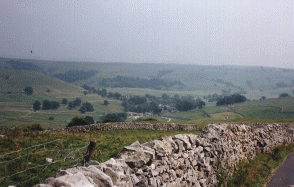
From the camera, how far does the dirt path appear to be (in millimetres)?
10066

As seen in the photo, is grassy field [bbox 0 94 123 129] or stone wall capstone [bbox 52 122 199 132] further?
grassy field [bbox 0 94 123 129]

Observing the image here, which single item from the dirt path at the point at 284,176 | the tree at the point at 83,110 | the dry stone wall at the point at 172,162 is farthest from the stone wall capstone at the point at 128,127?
the tree at the point at 83,110

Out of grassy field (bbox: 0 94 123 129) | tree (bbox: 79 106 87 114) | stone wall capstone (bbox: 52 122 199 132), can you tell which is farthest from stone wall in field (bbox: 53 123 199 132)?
tree (bbox: 79 106 87 114)

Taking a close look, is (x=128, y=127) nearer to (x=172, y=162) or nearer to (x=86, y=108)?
(x=172, y=162)

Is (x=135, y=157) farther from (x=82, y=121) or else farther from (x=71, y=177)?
(x=82, y=121)

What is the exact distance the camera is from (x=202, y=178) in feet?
28.4

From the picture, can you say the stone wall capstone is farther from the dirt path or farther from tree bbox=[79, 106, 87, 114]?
tree bbox=[79, 106, 87, 114]

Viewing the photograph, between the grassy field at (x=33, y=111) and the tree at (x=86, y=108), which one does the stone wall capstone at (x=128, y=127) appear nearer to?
the grassy field at (x=33, y=111)

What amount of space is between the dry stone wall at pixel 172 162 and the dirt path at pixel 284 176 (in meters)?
1.72

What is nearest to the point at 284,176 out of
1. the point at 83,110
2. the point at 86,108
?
the point at 83,110

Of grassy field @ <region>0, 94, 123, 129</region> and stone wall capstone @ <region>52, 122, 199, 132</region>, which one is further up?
stone wall capstone @ <region>52, 122, 199, 132</region>

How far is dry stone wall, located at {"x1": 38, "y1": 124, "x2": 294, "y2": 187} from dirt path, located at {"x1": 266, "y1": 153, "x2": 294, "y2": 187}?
5.63ft

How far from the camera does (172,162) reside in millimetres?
7000

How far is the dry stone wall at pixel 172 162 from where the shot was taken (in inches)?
169
